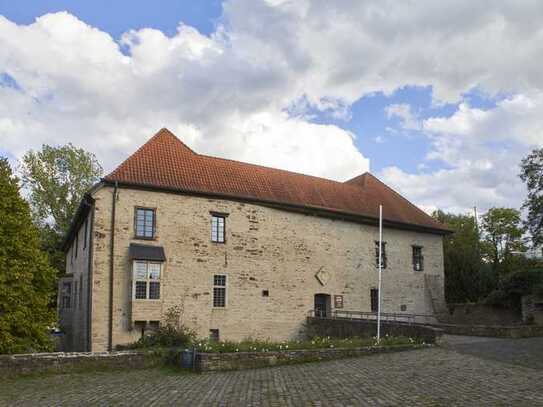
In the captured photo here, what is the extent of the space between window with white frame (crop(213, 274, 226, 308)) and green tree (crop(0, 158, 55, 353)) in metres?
7.15

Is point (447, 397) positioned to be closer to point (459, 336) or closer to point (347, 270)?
point (459, 336)

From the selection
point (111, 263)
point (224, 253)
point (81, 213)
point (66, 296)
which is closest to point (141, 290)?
point (111, 263)

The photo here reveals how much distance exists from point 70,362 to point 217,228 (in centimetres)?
972

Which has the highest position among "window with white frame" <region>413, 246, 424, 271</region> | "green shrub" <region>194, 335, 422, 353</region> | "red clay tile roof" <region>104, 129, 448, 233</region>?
"red clay tile roof" <region>104, 129, 448, 233</region>

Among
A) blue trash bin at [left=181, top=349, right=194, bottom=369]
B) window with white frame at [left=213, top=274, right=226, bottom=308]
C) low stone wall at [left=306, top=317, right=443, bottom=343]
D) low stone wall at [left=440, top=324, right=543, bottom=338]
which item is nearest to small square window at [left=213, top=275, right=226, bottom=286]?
window with white frame at [left=213, top=274, right=226, bottom=308]

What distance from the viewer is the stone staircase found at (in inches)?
1122

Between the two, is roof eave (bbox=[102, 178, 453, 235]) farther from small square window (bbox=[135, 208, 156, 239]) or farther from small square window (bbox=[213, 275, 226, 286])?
small square window (bbox=[213, 275, 226, 286])

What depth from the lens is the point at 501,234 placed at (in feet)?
155

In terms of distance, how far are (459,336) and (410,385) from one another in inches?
407

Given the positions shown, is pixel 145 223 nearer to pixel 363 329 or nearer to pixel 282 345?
pixel 282 345

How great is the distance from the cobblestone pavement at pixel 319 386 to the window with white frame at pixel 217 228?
8.86m

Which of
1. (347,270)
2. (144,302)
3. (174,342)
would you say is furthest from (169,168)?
(347,270)

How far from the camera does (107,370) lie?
45.3 feet

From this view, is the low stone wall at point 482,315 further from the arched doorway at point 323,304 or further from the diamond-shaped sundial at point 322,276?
the diamond-shaped sundial at point 322,276
